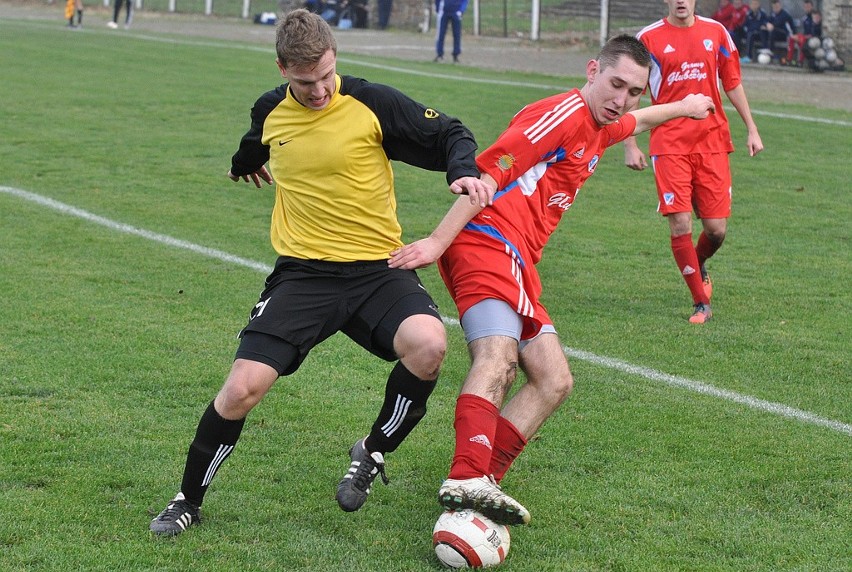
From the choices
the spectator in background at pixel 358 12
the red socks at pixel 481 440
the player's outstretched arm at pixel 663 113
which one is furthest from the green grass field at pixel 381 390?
the spectator in background at pixel 358 12

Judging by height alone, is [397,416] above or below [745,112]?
below

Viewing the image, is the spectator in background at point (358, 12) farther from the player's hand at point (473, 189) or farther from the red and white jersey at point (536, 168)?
the player's hand at point (473, 189)

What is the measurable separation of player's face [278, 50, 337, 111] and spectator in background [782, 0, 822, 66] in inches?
846

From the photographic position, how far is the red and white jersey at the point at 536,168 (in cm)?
484

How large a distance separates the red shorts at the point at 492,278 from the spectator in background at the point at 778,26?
22.0m

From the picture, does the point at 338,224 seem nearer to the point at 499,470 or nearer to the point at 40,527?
the point at 499,470

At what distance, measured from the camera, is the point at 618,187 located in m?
13.0

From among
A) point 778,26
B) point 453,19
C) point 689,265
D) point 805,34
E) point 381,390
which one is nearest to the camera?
point 381,390

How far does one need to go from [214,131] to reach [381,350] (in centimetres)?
1148

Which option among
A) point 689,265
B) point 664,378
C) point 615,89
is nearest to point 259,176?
point 615,89

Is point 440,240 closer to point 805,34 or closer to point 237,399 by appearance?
point 237,399

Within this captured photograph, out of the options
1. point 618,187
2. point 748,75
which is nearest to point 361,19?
point 748,75

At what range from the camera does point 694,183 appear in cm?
828

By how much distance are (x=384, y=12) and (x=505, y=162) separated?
1284 inches
